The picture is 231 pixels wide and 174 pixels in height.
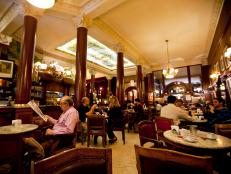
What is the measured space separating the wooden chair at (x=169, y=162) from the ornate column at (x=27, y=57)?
3.49 metres

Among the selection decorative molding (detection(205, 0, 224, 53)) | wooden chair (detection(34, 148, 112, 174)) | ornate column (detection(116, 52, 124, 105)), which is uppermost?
decorative molding (detection(205, 0, 224, 53))

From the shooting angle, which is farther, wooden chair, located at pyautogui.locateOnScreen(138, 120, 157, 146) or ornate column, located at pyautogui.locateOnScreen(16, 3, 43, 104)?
ornate column, located at pyautogui.locateOnScreen(16, 3, 43, 104)

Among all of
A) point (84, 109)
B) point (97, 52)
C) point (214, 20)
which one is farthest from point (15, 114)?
point (214, 20)

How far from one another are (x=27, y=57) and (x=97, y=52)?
17.9 ft

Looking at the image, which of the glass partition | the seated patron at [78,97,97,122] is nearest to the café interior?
the seated patron at [78,97,97,122]

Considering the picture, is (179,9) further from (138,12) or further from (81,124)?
(81,124)

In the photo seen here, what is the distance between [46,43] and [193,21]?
6685 mm

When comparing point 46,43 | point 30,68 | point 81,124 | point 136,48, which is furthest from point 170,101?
point 46,43

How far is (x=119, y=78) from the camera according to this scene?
655cm

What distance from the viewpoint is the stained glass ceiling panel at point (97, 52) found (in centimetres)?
739

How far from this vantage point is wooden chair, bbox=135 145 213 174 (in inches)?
27.8

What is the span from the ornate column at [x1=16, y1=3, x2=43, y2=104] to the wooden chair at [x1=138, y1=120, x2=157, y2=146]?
2.90m

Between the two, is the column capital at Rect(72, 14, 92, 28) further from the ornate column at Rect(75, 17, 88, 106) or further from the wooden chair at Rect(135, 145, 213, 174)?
the wooden chair at Rect(135, 145, 213, 174)

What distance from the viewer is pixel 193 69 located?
1127 centimetres
